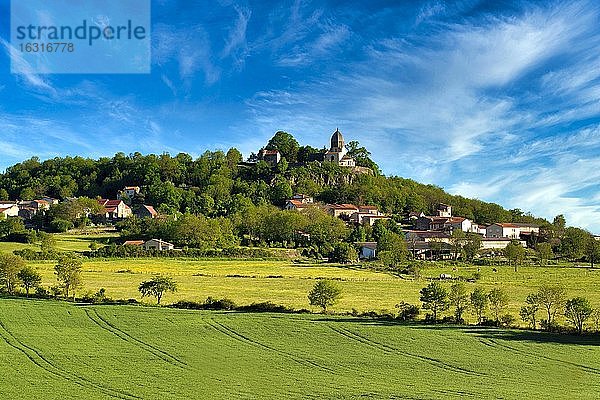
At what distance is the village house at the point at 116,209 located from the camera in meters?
116

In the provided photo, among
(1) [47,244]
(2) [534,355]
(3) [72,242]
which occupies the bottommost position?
(2) [534,355]

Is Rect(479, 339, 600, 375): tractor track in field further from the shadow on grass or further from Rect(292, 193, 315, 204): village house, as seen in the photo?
Rect(292, 193, 315, 204): village house

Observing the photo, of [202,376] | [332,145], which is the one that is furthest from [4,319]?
[332,145]

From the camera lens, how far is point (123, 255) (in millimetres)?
80750

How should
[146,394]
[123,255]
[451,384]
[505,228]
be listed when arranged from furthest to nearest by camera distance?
[505,228] < [123,255] < [451,384] < [146,394]

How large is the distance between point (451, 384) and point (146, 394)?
12539 millimetres

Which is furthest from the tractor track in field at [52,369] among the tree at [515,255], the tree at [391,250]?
the tree at [515,255]

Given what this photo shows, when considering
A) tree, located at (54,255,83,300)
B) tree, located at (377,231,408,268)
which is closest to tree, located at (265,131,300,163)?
tree, located at (377,231,408,268)

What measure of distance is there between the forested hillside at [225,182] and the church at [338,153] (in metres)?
5.63

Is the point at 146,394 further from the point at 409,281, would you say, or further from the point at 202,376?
the point at 409,281

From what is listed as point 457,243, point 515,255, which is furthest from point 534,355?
point 457,243

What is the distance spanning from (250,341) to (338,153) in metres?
123

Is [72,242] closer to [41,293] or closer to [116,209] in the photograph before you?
[116,209]

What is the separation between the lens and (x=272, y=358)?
29016mm
